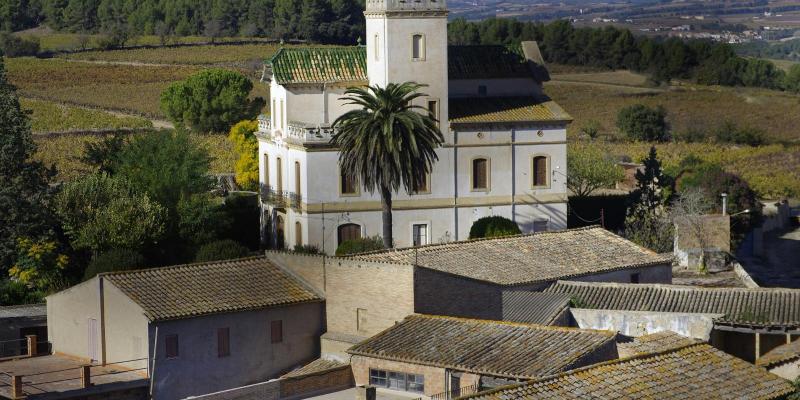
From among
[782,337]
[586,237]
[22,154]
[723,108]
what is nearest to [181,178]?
[22,154]

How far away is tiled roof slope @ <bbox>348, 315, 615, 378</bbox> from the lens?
3503 centimetres

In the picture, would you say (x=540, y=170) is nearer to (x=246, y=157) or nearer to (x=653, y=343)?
(x=246, y=157)

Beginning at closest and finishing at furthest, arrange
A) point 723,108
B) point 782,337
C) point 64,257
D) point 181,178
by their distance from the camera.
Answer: point 782,337, point 64,257, point 181,178, point 723,108

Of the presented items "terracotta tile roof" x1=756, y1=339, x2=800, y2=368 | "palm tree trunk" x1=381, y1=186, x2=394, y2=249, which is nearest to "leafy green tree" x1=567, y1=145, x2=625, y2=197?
"palm tree trunk" x1=381, y1=186, x2=394, y2=249

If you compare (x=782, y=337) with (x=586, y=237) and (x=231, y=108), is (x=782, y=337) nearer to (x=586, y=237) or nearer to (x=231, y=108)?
(x=586, y=237)

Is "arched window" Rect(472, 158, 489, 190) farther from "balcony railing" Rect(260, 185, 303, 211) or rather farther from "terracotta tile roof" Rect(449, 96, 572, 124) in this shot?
"balcony railing" Rect(260, 185, 303, 211)

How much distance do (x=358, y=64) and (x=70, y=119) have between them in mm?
44618

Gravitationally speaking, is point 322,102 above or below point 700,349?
above

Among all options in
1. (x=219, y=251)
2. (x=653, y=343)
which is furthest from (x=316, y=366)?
(x=219, y=251)

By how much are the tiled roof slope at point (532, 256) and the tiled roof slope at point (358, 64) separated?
27.8 ft

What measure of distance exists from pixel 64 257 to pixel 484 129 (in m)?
14.7

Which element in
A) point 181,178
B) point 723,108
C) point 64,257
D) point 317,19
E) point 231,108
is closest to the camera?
point 64,257

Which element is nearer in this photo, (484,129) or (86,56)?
(484,129)

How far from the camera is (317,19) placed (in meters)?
135
